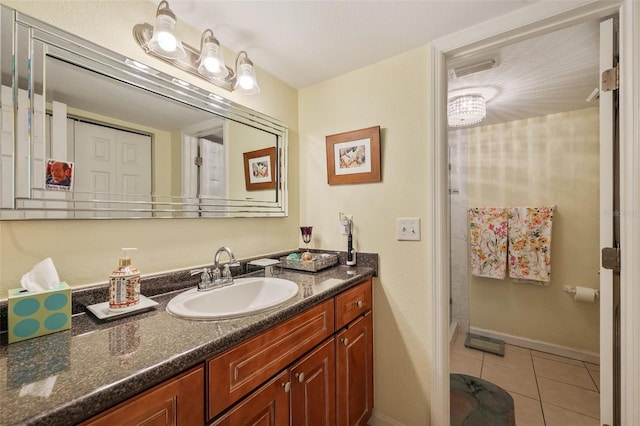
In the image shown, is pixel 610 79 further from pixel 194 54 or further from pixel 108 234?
pixel 108 234

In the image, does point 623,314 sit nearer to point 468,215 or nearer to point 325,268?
point 325,268

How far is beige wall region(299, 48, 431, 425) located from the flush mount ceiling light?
602 millimetres

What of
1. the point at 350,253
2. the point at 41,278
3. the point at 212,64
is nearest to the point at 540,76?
the point at 350,253

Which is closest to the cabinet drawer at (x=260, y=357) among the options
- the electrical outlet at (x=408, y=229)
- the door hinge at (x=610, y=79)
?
Result: the electrical outlet at (x=408, y=229)

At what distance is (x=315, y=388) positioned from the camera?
41.5 inches

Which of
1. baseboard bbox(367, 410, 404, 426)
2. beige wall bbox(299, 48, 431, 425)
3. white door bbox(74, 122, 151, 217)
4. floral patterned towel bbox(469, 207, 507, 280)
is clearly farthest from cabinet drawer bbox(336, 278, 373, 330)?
floral patterned towel bbox(469, 207, 507, 280)

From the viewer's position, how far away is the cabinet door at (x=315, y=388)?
96cm

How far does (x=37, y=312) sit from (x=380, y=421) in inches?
64.0

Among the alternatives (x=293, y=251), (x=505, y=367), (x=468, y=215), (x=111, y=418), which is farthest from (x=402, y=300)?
(x=468, y=215)

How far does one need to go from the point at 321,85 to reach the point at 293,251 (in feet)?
3.70

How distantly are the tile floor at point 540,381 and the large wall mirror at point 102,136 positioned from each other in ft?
7.13

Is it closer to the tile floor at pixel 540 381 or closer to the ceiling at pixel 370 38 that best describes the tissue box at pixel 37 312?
the ceiling at pixel 370 38

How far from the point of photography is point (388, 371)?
1.50m

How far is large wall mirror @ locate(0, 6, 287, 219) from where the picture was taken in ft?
2.63
